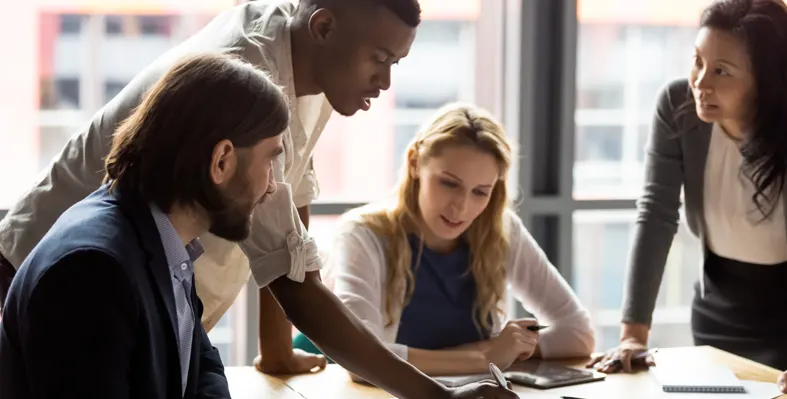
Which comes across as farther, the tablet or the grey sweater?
the grey sweater

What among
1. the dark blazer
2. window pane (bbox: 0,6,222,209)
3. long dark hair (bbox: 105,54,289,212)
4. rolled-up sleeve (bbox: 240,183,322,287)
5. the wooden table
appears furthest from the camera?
window pane (bbox: 0,6,222,209)

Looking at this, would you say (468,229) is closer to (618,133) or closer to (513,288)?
(513,288)

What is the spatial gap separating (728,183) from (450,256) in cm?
71

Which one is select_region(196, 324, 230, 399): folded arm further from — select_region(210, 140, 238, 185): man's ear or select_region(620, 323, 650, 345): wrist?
select_region(620, 323, 650, 345): wrist

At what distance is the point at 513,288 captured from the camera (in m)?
2.75

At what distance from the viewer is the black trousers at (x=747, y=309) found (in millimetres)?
2654

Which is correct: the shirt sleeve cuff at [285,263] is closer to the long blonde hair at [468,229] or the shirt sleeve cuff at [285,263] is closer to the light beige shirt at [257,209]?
the light beige shirt at [257,209]

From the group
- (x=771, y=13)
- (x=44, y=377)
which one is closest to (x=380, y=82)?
(x=44, y=377)

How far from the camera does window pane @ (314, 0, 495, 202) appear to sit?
11.9 feet

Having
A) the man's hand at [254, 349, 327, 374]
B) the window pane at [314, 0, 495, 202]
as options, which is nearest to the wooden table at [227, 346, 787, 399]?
the man's hand at [254, 349, 327, 374]

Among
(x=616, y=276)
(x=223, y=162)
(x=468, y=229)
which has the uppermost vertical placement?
(x=223, y=162)

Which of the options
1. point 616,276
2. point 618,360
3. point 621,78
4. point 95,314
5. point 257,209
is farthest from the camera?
point 616,276

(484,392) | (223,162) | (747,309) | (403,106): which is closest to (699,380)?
(747,309)

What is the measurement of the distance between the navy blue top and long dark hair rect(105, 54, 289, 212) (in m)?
1.14
